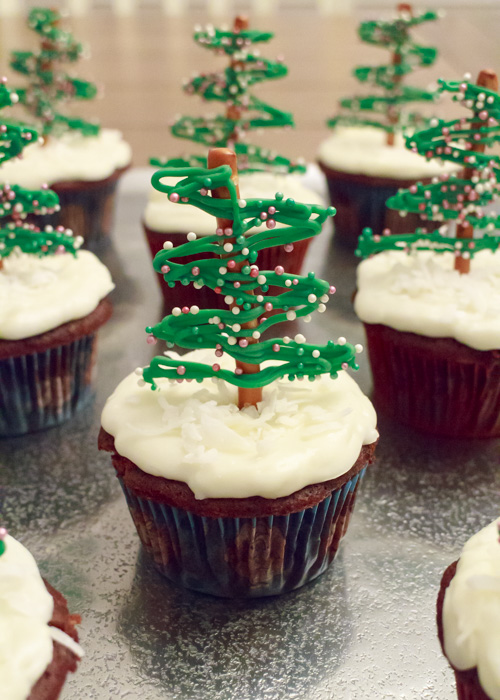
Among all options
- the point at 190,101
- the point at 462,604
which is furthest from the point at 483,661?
the point at 190,101

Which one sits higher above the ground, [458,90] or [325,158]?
[458,90]

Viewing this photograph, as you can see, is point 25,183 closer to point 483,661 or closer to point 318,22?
point 483,661

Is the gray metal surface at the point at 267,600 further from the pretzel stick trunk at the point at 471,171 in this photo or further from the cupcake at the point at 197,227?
the cupcake at the point at 197,227

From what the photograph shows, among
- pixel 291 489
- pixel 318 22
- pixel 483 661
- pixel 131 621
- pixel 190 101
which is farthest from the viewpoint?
pixel 318 22

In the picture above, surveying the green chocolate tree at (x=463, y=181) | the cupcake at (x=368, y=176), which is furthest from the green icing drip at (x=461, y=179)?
the cupcake at (x=368, y=176)

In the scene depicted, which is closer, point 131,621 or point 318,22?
→ point 131,621

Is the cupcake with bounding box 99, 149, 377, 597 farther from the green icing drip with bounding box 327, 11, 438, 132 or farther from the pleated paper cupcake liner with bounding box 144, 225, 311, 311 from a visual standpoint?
the green icing drip with bounding box 327, 11, 438, 132

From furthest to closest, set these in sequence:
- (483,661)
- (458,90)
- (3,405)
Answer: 1. (3,405)
2. (458,90)
3. (483,661)
